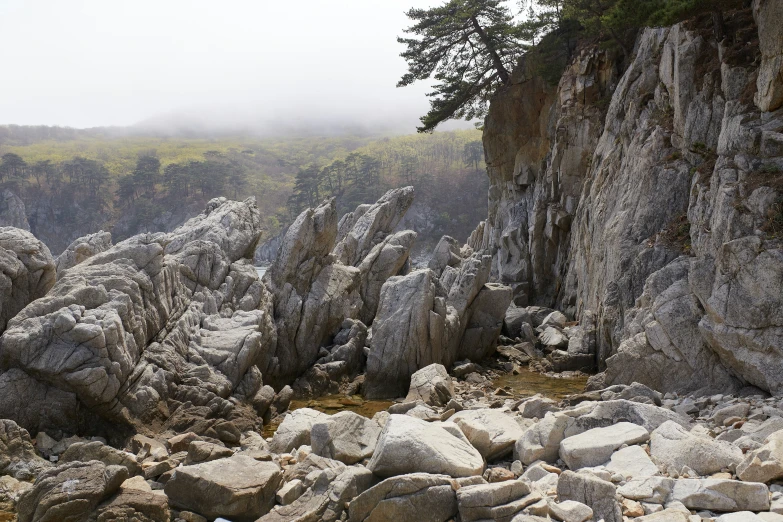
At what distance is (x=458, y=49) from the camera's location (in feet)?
146

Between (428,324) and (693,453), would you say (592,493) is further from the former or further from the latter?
(428,324)

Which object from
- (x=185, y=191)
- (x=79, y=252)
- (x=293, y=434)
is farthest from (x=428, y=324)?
(x=185, y=191)

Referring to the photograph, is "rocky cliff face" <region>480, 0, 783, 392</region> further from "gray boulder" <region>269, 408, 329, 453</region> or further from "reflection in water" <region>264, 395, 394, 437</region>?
"gray boulder" <region>269, 408, 329, 453</region>

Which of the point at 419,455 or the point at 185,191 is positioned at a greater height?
the point at 419,455

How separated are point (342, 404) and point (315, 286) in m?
7.34

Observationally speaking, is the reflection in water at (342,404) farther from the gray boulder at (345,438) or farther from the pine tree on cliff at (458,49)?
the pine tree on cliff at (458,49)

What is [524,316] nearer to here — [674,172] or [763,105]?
[674,172]

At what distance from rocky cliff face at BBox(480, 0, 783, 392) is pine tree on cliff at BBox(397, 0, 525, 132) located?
6718 mm

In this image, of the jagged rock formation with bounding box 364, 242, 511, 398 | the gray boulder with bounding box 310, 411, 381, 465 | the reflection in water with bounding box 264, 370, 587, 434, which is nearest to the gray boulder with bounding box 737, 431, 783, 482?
the gray boulder with bounding box 310, 411, 381, 465

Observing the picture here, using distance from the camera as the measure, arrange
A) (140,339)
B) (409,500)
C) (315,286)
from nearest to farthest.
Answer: (409,500) < (140,339) < (315,286)

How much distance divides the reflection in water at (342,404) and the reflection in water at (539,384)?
481 centimetres

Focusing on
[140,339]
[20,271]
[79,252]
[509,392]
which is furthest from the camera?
[79,252]

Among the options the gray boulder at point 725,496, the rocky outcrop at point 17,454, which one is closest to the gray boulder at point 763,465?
the gray boulder at point 725,496

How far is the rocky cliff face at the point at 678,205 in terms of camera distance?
48.6ft
